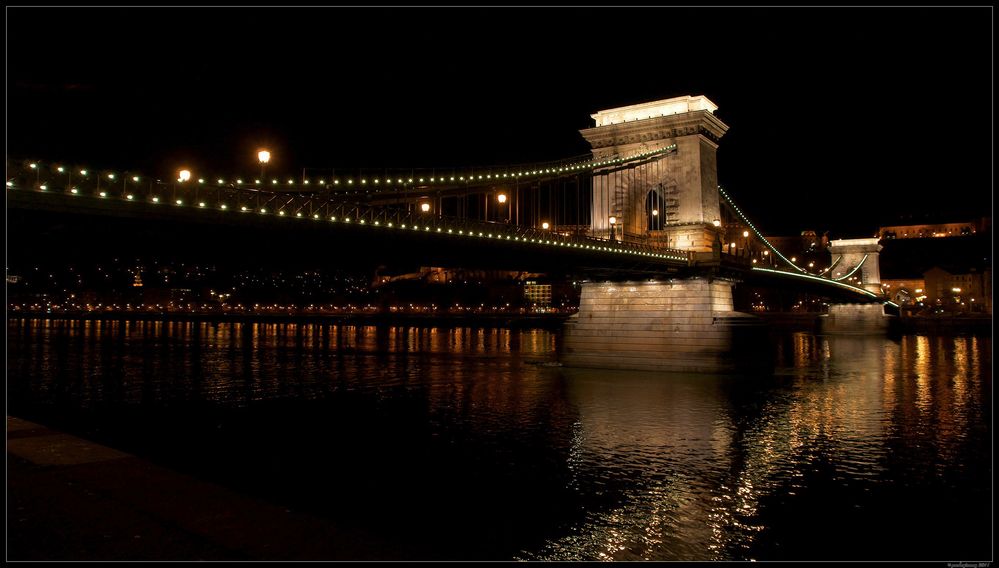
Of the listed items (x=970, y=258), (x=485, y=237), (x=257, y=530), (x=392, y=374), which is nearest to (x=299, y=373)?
(x=392, y=374)

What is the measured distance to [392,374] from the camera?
3034 cm

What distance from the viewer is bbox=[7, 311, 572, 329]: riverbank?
81.7 m

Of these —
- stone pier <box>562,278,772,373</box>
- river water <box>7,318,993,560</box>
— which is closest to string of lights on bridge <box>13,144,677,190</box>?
stone pier <box>562,278,772,373</box>

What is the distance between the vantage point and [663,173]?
1401 inches

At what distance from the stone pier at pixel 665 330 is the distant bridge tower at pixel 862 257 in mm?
59515

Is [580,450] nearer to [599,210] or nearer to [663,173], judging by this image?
[663,173]

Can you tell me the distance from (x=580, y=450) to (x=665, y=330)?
16.8 meters

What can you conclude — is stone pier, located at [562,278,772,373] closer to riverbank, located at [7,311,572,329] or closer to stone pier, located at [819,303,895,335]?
stone pier, located at [819,303,895,335]

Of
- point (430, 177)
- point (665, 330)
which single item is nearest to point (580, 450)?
point (430, 177)

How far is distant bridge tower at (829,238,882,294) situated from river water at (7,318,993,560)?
56377 mm

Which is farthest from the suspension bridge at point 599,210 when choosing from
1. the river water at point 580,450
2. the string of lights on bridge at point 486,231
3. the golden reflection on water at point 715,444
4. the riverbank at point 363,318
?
the riverbank at point 363,318

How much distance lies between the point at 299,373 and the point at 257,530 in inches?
1032

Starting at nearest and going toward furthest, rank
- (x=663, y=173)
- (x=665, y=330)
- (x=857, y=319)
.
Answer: (x=665, y=330) → (x=663, y=173) → (x=857, y=319)

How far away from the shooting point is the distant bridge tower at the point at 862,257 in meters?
82.9
